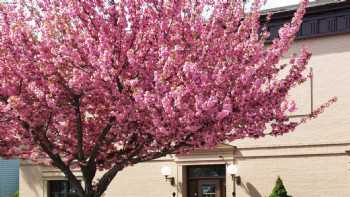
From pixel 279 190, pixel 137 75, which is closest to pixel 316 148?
pixel 279 190

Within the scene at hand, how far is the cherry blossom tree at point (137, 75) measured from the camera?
36.5 feet

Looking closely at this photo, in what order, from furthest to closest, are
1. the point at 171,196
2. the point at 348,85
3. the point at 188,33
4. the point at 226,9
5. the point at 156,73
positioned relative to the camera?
the point at 171,196
the point at 348,85
the point at 226,9
the point at 188,33
the point at 156,73

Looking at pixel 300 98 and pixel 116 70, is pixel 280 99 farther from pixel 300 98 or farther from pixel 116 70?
pixel 300 98

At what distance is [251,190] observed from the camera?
23484 mm

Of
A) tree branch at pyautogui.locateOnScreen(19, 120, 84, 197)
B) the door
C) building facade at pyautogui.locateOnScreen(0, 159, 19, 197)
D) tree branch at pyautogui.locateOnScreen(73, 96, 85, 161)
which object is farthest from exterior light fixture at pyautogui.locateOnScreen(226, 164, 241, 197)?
building facade at pyautogui.locateOnScreen(0, 159, 19, 197)

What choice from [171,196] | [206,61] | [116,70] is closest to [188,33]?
[206,61]

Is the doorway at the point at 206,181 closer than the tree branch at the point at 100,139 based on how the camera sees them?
No

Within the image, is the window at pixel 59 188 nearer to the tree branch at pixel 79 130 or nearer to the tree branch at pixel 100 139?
the tree branch at pixel 79 130

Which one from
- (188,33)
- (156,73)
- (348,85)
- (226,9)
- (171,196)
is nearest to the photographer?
(156,73)

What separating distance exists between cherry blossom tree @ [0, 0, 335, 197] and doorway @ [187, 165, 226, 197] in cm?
1206

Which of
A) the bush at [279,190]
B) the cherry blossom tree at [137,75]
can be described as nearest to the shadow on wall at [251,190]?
the bush at [279,190]

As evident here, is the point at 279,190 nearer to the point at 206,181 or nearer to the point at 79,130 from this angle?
the point at 206,181

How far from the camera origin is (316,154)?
22.4 metres

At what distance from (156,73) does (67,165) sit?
2.96 metres
